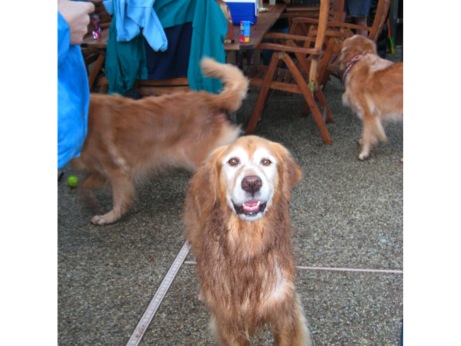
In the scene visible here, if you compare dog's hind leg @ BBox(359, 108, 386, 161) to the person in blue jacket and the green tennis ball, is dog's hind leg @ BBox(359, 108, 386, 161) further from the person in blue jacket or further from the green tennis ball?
the person in blue jacket

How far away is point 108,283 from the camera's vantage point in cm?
324

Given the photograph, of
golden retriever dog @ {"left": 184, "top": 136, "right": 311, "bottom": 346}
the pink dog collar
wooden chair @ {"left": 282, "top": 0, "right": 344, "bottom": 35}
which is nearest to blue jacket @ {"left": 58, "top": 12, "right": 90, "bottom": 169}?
golden retriever dog @ {"left": 184, "top": 136, "right": 311, "bottom": 346}

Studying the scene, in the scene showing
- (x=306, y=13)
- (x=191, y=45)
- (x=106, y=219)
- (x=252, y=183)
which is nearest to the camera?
(x=252, y=183)

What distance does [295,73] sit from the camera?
5.32 m

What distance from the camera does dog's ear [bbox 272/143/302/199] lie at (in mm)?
2197

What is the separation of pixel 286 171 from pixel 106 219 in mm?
2076

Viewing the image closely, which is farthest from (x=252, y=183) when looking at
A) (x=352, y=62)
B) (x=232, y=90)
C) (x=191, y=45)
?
(x=352, y=62)

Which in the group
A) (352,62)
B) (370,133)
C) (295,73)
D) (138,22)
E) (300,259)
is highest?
(138,22)

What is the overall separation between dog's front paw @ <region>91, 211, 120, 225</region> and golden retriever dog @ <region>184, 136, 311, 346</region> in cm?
185

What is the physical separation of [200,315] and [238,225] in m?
0.89

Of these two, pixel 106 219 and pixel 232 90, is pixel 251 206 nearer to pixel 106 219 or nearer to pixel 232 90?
pixel 232 90

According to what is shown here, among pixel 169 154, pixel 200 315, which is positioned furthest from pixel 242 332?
pixel 169 154

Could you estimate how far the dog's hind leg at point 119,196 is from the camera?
3922mm
